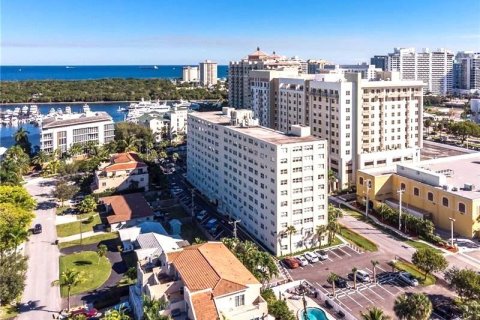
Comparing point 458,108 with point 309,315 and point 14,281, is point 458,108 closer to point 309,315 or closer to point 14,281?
point 309,315

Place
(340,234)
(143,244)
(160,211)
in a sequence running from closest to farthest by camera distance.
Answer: (143,244) → (340,234) → (160,211)

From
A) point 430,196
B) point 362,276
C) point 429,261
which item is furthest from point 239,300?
point 430,196

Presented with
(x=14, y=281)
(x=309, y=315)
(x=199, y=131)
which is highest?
(x=199, y=131)

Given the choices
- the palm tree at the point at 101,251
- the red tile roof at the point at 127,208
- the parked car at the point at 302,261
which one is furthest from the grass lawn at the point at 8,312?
the parked car at the point at 302,261

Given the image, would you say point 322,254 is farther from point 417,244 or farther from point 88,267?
point 88,267

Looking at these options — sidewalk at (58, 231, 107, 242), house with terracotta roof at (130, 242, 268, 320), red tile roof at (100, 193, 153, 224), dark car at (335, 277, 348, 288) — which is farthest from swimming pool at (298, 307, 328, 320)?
sidewalk at (58, 231, 107, 242)

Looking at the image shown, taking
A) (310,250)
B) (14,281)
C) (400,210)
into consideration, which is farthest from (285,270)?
(14,281)
